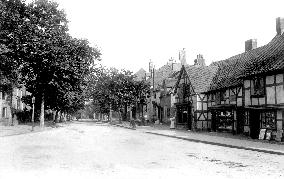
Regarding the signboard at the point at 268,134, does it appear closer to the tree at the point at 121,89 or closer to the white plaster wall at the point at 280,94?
the white plaster wall at the point at 280,94

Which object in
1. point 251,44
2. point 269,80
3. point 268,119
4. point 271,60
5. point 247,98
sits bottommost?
point 268,119

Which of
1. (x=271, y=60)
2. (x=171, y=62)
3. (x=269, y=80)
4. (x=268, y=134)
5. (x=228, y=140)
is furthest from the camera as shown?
(x=171, y=62)

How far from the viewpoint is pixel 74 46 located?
4112 cm

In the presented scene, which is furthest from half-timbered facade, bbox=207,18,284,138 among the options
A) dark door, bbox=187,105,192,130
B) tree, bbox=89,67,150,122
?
tree, bbox=89,67,150,122

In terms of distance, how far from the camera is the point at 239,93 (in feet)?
101

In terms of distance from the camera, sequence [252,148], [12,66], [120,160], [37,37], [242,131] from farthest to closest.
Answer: [12,66] → [37,37] → [242,131] → [252,148] → [120,160]

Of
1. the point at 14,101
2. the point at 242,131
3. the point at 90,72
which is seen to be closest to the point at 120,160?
the point at 242,131

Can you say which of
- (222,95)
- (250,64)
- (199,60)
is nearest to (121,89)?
(199,60)

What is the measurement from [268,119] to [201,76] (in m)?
15.6

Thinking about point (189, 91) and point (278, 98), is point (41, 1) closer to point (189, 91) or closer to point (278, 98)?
point (189, 91)

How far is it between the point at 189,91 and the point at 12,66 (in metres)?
20.3

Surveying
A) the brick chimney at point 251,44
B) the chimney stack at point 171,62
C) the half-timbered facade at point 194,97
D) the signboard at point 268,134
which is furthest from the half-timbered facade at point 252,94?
the chimney stack at point 171,62

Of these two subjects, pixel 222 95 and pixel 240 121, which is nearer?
pixel 240 121

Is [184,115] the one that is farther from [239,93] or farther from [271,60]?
[271,60]
